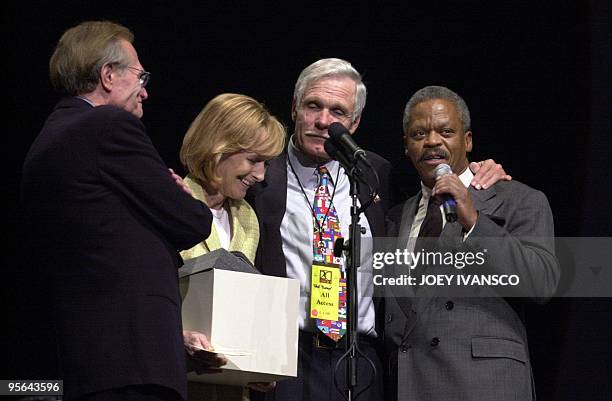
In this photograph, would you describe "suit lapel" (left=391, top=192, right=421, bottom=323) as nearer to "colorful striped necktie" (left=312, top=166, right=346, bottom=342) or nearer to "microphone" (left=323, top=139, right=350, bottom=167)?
"colorful striped necktie" (left=312, top=166, right=346, bottom=342)

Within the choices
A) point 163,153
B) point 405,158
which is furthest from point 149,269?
point 405,158

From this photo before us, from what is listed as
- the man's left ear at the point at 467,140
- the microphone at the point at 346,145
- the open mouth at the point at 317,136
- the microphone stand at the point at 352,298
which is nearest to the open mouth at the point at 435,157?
the man's left ear at the point at 467,140

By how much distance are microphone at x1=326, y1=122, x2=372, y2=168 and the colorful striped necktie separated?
1.87 ft

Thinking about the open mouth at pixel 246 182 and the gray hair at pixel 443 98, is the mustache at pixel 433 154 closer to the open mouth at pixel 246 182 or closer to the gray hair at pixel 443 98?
→ the gray hair at pixel 443 98

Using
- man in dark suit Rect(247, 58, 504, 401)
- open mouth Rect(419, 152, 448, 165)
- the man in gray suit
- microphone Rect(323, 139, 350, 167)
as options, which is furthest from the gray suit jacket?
microphone Rect(323, 139, 350, 167)

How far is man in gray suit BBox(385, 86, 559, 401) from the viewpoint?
3.18 meters

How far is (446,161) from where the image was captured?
3.55m

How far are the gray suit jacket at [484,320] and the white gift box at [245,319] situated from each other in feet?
1.83

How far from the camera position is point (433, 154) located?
3.56 m

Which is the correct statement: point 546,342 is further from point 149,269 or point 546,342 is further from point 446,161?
point 149,269

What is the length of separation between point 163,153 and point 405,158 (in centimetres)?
109

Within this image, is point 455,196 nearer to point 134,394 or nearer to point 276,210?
point 276,210

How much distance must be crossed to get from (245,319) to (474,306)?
0.88 metres

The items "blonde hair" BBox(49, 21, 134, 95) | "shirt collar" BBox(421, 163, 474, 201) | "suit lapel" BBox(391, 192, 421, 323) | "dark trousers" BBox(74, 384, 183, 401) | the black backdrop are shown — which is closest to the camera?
"dark trousers" BBox(74, 384, 183, 401)
